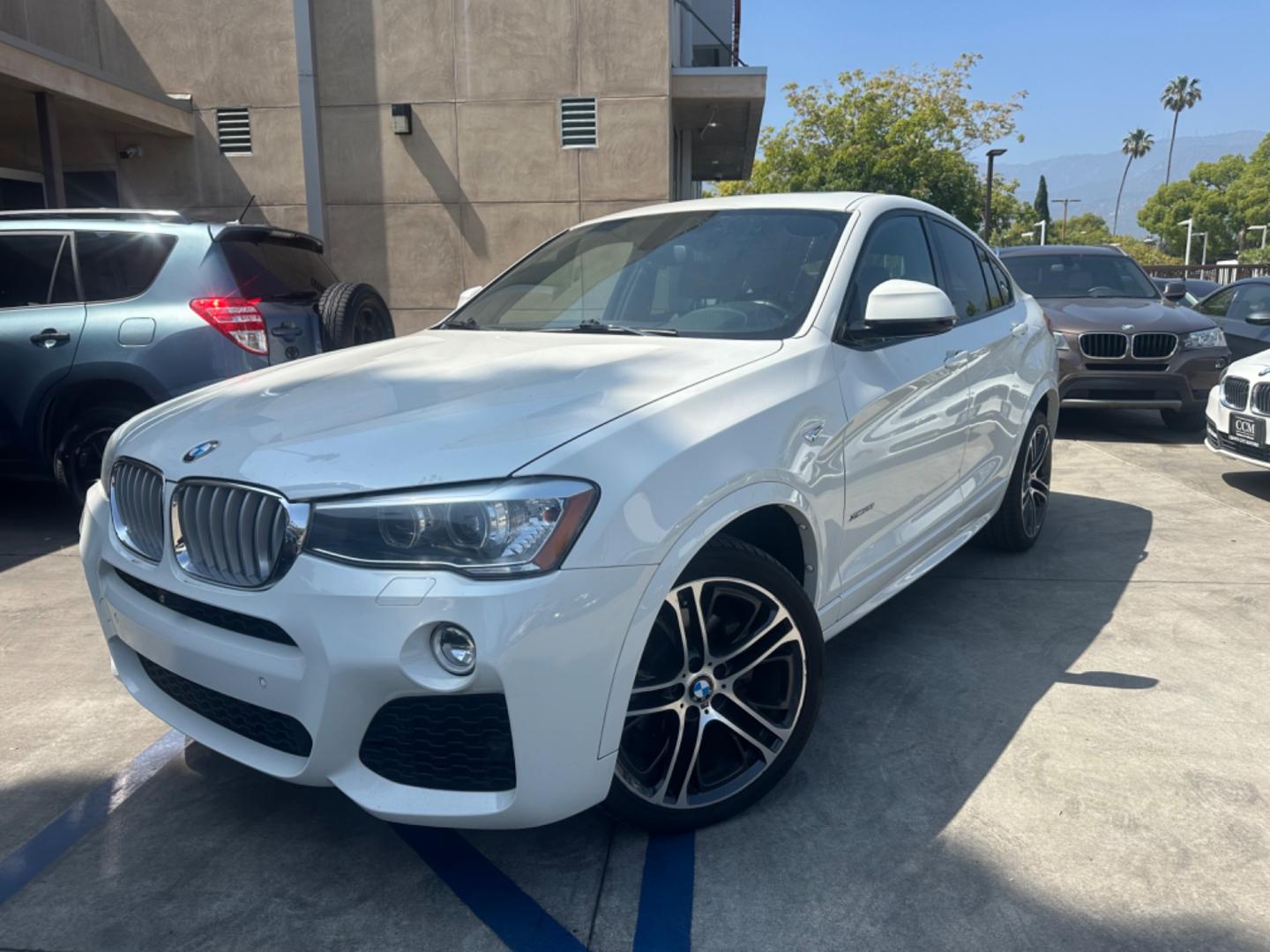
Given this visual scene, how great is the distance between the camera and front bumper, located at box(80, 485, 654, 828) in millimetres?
2049

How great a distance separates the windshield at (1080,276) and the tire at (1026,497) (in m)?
5.18

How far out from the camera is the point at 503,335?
361 cm

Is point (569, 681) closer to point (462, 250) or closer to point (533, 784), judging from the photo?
point (533, 784)

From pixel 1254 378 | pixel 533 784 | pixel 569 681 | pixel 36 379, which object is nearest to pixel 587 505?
pixel 569 681

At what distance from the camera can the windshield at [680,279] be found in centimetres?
328

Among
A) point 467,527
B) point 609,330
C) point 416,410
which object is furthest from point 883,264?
point 467,527

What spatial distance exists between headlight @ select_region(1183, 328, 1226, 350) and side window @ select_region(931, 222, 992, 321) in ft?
16.4

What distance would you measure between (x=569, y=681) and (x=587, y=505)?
0.37m

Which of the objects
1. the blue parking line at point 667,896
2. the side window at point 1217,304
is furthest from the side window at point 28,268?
the side window at point 1217,304

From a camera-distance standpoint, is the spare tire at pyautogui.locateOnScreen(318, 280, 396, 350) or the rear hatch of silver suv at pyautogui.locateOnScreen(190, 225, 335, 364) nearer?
the rear hatch of silver suv at pyautogui.locateOnScreen(190, 225, 335, 364)

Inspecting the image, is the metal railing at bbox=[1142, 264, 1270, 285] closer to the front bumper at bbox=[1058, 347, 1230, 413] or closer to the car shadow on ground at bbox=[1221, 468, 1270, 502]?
the front bumper at bbox=[1058, 347, 1230, 413]

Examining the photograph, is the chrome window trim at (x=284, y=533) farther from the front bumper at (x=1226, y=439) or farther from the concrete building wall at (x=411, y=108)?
the concrete building wall at (x=411, y=108)

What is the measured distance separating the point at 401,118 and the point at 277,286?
8419 mm

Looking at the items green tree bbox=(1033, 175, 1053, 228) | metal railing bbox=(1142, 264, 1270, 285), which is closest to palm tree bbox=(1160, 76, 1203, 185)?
green tree bbox=(1033, 175, 1053, 228)
